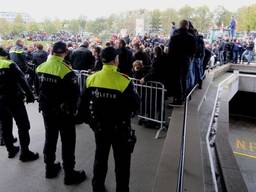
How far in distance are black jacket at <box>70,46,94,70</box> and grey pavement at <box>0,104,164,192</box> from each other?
2153mm

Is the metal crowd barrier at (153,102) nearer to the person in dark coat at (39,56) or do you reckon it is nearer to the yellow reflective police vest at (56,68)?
the yellow reflective police vest at (56,68)

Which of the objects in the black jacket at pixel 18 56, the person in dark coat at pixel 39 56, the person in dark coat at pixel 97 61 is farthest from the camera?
the person in dark coat at pixel 39 56

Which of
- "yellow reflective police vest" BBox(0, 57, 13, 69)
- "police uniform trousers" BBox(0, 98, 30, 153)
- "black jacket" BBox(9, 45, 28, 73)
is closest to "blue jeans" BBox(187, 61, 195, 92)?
"police uniform trousers" BBox(0, 98, 30, 153)

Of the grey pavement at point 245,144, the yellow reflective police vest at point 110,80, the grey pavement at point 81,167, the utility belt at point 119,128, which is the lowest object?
the grey pavement at point 245,144

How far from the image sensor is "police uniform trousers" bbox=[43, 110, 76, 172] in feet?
11.5

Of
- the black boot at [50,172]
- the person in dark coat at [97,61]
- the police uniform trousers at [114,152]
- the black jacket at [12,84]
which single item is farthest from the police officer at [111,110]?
the person in dark coat at [97,61]

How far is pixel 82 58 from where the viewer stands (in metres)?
6.84

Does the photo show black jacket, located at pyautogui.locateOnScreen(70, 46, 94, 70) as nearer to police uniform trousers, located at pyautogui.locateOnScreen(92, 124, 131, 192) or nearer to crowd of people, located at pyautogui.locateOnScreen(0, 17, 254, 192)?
crowd of people, located at pyautogui.locateOnScreen(0, 17, 254, 192)

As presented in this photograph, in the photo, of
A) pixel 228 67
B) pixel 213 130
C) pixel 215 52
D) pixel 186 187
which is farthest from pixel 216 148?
pixel 215 52

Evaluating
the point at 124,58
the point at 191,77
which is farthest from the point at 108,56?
the point at 191,77

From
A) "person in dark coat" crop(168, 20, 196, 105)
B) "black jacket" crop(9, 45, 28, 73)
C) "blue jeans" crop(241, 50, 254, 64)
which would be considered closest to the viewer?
"person in dark coat" crop(168, 20, 196, 105)

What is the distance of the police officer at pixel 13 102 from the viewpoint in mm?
4000

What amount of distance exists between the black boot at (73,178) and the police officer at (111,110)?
0.64 metres

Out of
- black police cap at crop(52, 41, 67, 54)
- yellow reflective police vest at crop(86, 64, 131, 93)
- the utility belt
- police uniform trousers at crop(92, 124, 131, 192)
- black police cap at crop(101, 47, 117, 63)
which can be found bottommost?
police uniform trousers at crop(92, 124, 131, 192)
